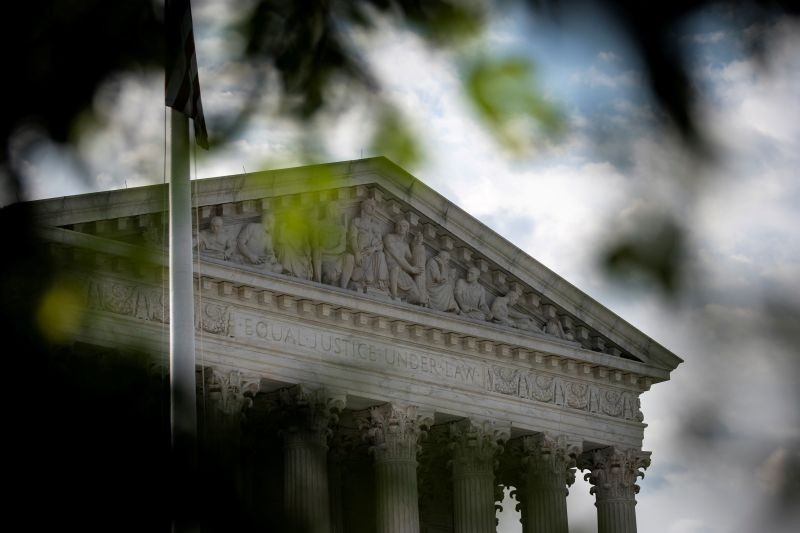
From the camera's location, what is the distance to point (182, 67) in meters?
6.01

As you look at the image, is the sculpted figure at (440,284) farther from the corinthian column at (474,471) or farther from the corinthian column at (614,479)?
the corinthian column at (614,479)

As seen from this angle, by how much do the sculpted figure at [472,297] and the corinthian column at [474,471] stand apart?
2.33m

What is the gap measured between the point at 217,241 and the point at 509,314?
762cm

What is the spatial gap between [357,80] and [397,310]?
87.9 feet

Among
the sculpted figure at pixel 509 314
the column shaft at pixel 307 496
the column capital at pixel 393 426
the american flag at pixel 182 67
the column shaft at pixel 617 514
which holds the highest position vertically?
the sculpted figure at pixel 509 314

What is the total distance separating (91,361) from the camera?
4137 mm

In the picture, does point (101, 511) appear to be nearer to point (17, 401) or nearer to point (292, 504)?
point (17, 401)

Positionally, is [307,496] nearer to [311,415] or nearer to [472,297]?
[311,415]

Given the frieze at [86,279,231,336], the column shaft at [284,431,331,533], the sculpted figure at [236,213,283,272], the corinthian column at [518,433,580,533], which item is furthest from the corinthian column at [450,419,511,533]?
the column shaft at [284,431,331,533]

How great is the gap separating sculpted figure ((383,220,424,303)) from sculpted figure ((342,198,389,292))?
0.15m

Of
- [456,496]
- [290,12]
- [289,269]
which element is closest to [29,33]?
[290,12]

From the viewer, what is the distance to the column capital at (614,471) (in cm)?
3522

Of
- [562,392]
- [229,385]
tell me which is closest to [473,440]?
[562,392]

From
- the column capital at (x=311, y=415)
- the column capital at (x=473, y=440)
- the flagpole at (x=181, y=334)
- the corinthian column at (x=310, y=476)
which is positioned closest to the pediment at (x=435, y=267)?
the column capital at (x=473, y=440)
